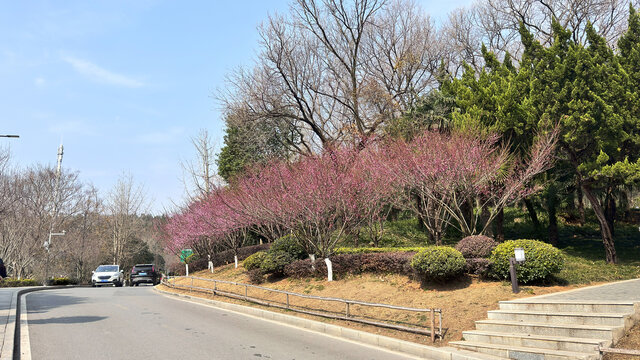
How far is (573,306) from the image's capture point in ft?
28.9

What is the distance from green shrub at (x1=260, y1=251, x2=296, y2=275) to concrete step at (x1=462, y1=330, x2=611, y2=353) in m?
10.8

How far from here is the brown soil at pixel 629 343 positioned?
6754 mm

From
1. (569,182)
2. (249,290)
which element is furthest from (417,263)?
(569,182)

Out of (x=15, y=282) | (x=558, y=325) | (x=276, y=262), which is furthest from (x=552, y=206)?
(x=15, y=282)

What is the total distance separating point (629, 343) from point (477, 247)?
21.4 feet

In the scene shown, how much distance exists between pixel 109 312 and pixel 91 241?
40.5 metres

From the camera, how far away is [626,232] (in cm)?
2869

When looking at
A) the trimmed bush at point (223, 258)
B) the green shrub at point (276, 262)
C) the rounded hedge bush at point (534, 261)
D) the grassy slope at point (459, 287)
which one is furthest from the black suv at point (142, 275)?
the rounded hedge bush at point (534, 261)

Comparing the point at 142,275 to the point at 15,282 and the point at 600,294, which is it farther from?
the point at 600,294

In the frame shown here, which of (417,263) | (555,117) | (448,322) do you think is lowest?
(448,322)

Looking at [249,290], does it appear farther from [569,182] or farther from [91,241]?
[91,241]

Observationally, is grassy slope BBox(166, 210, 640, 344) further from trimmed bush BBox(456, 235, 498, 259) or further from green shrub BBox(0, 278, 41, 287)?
green shrub BBox(0, 278, 41, 287)

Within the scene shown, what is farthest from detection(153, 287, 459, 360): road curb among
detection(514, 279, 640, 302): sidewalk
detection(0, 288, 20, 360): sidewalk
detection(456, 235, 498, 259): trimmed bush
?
Answer: detection(0, 288, 20, 360): sidewalk

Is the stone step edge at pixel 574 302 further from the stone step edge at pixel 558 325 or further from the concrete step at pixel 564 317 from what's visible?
the stone step edge at pixel 558 325
